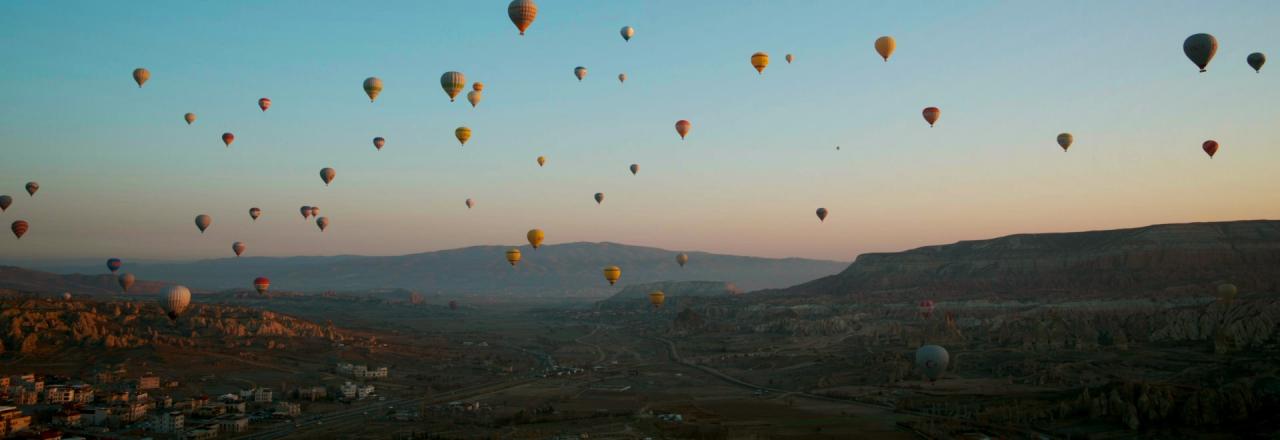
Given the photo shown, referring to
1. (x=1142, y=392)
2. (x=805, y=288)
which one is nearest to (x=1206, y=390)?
(x=1142, y=392)

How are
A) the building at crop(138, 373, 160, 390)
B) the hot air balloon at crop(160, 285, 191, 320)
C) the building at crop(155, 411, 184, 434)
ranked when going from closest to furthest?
the building at crop(155, 411, 184, 434), the building at crop(138, 373, 160, 390), the hot air balloon at crop(160, 285, 191, 320)

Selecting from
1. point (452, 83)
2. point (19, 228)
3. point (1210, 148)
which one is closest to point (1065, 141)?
point (1210, 148)

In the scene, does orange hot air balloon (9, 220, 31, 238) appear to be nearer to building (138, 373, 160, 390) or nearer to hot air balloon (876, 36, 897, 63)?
building (138, 373, 160, 390)

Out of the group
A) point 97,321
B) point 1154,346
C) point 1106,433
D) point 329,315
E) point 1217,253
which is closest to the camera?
point 1106,433

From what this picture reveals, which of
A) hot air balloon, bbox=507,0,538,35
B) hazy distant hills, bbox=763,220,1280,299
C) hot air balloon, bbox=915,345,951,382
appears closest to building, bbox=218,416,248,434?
hot air balloon, bbox=507,0,538,35

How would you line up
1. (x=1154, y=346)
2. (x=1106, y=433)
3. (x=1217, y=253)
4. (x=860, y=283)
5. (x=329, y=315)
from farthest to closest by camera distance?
(x=329, y=315) < (x=860, y=283) < (x=1217, y=253) < (x=1154, y=346) < (x=1106, y=433)

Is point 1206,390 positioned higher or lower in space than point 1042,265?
lower

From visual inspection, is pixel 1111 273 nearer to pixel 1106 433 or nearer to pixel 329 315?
pixel 1106 433

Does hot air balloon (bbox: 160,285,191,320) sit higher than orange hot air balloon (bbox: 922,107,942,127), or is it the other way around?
orange hot air balloon (bbox: 922,107,942,127)

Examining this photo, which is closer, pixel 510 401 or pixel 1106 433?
pixel 1106 433
